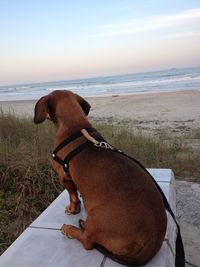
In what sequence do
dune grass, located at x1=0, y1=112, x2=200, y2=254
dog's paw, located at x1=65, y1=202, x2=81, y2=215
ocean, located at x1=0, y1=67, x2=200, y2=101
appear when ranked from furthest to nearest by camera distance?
ocean, located at x1=0, y1=67, x2=200, y2=101 < dune grass, located at x1=0, y1=112, x2=200, y2=254 < dog's paw, located at x1=65, y1=202, x2=81, y2=215

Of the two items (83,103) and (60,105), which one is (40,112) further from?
(83,103)

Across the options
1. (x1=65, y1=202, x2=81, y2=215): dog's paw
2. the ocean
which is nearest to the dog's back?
(x1=65, y1=202, x2=81, y2=215): dog's paw

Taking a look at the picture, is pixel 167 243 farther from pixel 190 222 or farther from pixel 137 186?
pixel 190 222

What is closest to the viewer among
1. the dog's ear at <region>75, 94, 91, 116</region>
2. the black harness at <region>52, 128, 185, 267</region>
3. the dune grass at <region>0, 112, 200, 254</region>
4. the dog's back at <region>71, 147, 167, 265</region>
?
the dog's back at <region>71, 147, 167, 265</region>

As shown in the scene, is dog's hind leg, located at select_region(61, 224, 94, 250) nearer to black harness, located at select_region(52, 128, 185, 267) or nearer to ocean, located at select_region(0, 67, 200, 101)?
black harness, located at select_region(52, 128, 185, 267)

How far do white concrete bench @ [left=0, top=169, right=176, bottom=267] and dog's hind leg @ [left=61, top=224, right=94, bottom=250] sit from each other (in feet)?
0.15

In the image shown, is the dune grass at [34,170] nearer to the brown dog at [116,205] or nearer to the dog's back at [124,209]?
the brown dog at [116,205]

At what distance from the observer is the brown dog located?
2.17 m

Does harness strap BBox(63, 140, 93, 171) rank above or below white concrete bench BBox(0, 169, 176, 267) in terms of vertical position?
above

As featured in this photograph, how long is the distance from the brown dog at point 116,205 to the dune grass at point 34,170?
5.47ft

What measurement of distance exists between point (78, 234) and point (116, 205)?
0.49 m

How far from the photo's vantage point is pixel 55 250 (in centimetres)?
254

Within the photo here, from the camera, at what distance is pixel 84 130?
2.69 meters

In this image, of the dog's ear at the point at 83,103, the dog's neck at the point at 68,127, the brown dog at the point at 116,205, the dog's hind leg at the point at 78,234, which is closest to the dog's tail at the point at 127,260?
the brown dog at the point at 116,205
